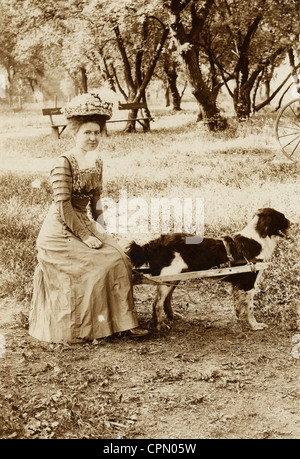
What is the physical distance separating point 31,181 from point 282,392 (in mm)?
2841

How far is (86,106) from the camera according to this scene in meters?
3.41

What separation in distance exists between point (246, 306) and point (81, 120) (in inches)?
75.6

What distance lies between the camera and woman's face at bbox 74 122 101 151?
349cm

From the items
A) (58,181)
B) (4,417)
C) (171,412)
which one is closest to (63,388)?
(4,417)

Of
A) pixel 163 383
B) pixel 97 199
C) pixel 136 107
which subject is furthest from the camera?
pixel 136 107

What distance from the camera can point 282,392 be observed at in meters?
3.25

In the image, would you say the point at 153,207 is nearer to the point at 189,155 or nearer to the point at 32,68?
the point at 189,155

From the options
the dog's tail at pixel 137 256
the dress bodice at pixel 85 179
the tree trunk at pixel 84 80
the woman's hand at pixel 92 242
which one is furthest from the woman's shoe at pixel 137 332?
the tree trunk at pixel 84 80

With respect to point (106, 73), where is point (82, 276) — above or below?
below

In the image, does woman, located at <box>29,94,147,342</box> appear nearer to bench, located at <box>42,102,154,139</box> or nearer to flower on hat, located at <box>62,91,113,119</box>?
flower on hat, located at <box>62,91,113,119</box>

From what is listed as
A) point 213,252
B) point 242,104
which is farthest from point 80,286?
point 242,104

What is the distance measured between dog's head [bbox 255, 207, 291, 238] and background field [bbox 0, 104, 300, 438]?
299 millimetres

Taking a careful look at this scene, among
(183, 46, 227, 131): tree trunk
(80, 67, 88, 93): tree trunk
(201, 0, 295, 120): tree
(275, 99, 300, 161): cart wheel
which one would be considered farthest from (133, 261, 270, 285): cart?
(201, 0, 295, 120): tree

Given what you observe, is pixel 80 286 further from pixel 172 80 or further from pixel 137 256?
pixel 172 80
